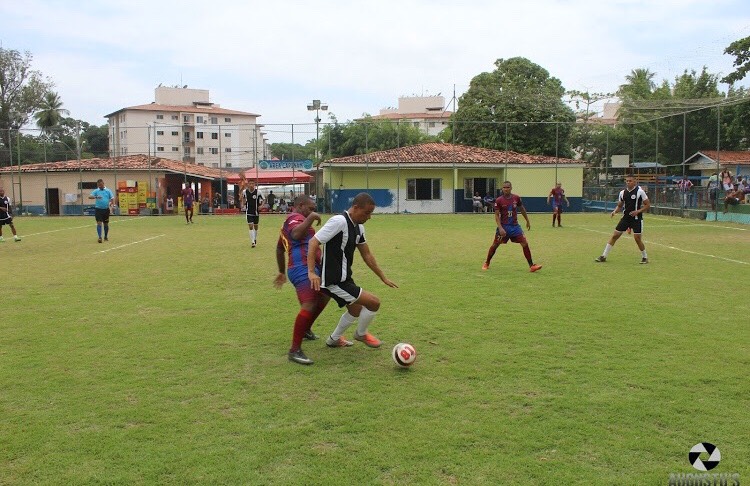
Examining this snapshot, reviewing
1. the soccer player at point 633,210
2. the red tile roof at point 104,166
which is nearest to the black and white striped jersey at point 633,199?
the soccer player at point 633,210

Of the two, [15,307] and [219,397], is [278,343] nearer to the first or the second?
[219,397]

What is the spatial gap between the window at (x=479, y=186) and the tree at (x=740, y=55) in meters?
15.1

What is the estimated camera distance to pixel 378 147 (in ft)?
188

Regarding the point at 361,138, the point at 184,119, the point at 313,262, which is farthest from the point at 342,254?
the point at 184,119

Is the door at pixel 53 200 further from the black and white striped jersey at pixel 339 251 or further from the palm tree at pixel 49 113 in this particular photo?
the black and white striped jersey at pixel 339 251

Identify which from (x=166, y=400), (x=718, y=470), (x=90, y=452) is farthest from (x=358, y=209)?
(x=718, y=470)

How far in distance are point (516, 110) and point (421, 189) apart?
12.3 metres

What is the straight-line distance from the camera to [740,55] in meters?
37.3

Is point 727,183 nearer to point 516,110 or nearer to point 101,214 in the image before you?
point 516,110

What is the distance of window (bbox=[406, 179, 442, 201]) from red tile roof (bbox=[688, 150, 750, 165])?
18480 millimetres

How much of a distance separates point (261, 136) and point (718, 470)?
41.5 metres

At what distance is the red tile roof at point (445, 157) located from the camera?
1601 inches

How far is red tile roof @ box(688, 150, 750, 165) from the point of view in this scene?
41969mm

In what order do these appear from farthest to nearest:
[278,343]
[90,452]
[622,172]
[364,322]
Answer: [622,172], [278,343], [364,322], [90,452]
